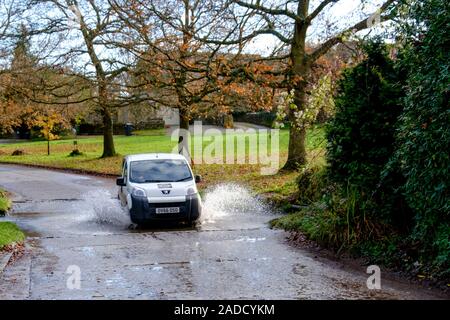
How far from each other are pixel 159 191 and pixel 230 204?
442 cm

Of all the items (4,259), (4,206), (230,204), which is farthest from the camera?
(230,204)

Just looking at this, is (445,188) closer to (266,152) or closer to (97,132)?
(266,152)

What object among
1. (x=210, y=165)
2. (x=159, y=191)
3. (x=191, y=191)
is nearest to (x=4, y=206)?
(x=159, y=191)

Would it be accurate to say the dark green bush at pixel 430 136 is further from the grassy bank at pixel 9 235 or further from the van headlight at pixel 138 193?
the grassy bank at pixel 9 235

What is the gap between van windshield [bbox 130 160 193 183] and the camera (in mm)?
14484

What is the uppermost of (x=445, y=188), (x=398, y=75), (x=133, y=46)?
(x=133, y=46)

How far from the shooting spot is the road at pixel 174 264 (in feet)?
24.5

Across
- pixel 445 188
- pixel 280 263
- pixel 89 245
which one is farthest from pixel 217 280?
pixel 89 245

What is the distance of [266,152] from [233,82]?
13.1 metres

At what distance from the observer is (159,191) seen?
541 inches

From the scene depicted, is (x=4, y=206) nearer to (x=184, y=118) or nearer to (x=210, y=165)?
(x=184, y=118)

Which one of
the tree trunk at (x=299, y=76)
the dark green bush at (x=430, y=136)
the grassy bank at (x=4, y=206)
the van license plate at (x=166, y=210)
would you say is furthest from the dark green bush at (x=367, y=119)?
the grassy bank at (x=4, y=206)

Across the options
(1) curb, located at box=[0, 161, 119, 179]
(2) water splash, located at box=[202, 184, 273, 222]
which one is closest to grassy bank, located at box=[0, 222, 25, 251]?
(2) water splash, located at box=[202, 184, 273, 222]
